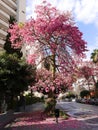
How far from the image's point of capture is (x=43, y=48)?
2895 centimetres

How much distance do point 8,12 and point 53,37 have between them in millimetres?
57008

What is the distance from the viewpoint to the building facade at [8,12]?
77312 millimetres

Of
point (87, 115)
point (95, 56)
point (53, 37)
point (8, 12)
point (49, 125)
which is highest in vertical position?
point (8, 12)

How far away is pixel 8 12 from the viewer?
83438 mm

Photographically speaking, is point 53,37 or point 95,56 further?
point 95,56

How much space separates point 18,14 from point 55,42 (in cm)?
6201

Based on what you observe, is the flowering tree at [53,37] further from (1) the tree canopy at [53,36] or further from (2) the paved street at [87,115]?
(2) the paved street at [87,115]

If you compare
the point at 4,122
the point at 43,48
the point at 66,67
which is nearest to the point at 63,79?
the point at 66,67

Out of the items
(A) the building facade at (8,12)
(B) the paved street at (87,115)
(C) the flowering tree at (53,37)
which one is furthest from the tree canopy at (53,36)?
(A) the building facade at (8,12)

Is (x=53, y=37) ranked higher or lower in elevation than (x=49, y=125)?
higher

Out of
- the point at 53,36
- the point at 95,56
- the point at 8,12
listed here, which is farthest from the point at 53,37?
the point at 8,12

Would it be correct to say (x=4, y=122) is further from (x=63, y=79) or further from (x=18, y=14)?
(x=18, y=14)

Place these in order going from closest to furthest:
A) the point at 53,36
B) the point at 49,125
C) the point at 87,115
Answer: the point at 49,125, the point at 53,36, the point at 87,115

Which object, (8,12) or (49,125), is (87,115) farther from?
(8,12)
